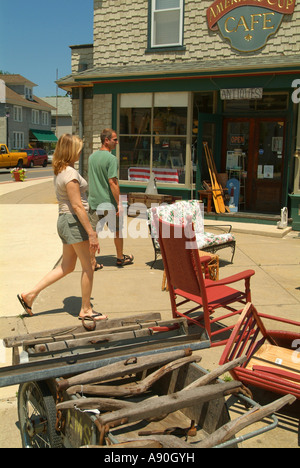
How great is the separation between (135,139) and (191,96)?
74.7 inches

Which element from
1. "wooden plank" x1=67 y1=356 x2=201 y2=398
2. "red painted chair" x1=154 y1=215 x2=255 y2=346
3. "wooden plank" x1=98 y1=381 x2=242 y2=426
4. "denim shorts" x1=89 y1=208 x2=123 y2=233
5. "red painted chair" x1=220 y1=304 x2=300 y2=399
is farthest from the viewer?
"denim shorts" x1=89 y1=208 x2=123 y2=233

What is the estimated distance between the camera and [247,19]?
11945 millimetres

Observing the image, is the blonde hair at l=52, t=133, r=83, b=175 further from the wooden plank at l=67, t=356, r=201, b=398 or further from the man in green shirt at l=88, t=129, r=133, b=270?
the wooden plank at l=67, t=356, r=201, b=398

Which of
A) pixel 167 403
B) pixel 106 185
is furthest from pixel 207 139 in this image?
pixel 167 403

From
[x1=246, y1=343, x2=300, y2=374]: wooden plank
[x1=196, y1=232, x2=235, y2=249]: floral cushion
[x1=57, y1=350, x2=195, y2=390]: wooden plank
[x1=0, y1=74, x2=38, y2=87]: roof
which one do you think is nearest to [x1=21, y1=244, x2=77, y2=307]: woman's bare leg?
[x1=246, y1=343, x2=300, y2=374]: wooden plank

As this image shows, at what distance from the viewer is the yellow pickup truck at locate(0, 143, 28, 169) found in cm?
3652

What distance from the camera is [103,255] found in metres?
8.81

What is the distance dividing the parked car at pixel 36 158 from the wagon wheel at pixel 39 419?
135ft

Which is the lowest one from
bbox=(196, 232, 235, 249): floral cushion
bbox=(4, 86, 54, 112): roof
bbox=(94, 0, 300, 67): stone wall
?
bbox=(196, 232, 235, 249): floral cushion

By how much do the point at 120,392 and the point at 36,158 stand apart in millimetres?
43676

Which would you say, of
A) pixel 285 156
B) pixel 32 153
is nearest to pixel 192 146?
pixel 285 156

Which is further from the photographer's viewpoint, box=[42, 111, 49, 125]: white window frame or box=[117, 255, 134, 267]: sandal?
box=[42, 111, 49, 125]: white window frame

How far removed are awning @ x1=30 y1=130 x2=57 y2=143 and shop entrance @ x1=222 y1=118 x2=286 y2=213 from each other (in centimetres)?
4946

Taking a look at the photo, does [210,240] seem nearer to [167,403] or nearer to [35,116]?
[167,403]
